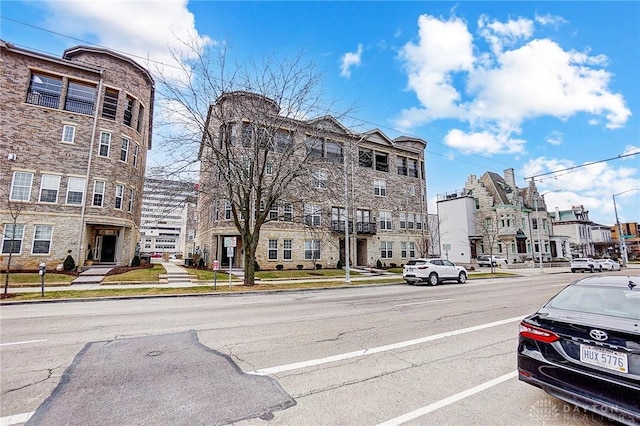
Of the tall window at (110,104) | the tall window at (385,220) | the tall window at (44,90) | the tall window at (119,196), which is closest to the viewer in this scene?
the tall window at (44,90)

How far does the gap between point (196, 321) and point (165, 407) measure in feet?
16.1

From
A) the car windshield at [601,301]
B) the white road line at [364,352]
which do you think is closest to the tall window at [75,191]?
the white road line at [364,352]

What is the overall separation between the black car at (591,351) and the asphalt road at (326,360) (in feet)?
1.52

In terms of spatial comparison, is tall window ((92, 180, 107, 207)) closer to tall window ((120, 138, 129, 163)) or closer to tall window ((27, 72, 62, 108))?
tall window ((120, 138, 129, 163))

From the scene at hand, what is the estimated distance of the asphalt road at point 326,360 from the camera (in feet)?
11.3

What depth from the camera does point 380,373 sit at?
459 cm

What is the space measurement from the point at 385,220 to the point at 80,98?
2918cm

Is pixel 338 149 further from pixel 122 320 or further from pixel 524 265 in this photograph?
pixel 524 265

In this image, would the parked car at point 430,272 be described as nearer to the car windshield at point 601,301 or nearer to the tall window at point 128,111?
the car windshield at point 601,301

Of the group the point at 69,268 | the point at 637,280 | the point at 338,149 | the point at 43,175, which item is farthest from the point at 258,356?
the point at 338,149

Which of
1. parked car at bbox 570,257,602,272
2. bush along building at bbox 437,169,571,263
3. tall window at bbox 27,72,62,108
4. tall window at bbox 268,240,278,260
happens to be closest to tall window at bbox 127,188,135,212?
tall window at bbox 27,72,62,108

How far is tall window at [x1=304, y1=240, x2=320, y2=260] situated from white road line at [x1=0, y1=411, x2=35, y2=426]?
83.5 feet

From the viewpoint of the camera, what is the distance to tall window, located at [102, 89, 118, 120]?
2397 centimetres

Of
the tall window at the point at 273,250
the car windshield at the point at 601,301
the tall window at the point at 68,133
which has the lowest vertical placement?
the car windshield at the point at 601,301
